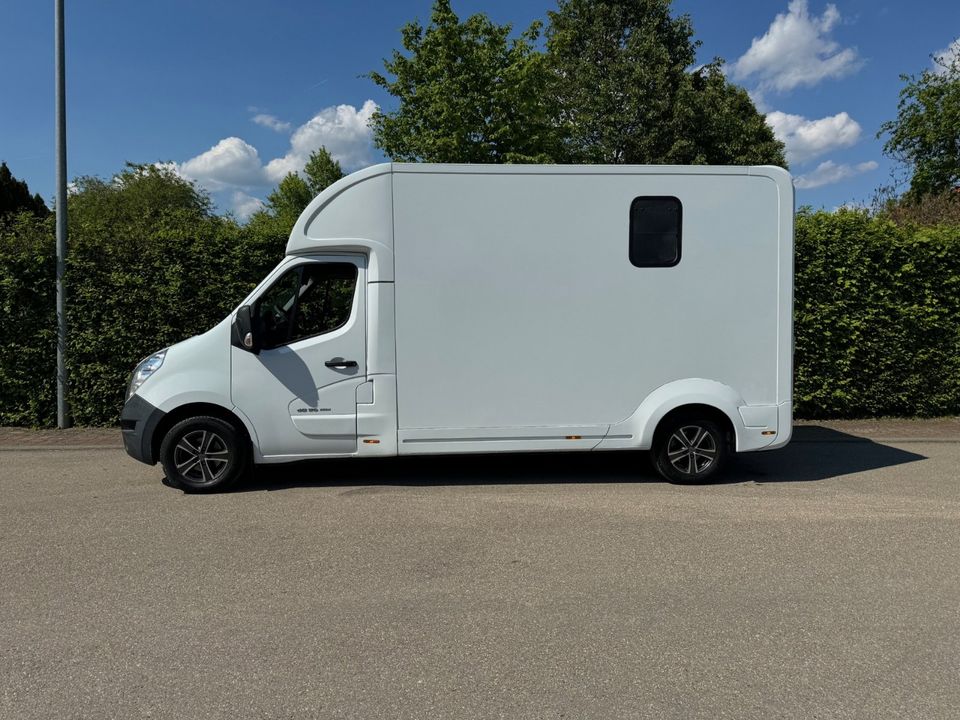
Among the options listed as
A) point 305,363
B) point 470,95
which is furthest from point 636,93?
point 305,363

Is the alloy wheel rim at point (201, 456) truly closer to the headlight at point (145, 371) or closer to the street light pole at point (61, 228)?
the headlight at point (145, 371)

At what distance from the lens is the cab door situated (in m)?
5.84

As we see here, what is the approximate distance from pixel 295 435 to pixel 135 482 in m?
1.79

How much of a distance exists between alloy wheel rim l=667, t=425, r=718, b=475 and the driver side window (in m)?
3.18

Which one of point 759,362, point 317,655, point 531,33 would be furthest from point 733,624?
point 531,33

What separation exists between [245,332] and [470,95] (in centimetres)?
1156

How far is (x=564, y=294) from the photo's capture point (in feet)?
19.6

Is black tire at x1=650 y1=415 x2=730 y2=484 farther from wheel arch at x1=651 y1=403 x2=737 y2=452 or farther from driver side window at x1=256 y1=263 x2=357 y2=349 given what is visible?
driver side window at x1=256 y1=263 x2=357 y2=349

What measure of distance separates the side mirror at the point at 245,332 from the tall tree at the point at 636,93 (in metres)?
18.6

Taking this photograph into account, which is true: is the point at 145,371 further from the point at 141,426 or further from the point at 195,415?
the point at 195,415

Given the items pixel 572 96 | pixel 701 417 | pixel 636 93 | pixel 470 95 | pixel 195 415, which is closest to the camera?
pixel 195 415

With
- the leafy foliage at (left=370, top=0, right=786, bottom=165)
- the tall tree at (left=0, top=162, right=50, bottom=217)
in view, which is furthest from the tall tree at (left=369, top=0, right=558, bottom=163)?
the tall tree at (left=0, top=162, right=50, bottom=217)

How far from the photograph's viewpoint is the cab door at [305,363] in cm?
584

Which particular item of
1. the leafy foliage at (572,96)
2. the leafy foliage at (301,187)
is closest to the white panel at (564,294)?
the leafy foliage at (572,96)
